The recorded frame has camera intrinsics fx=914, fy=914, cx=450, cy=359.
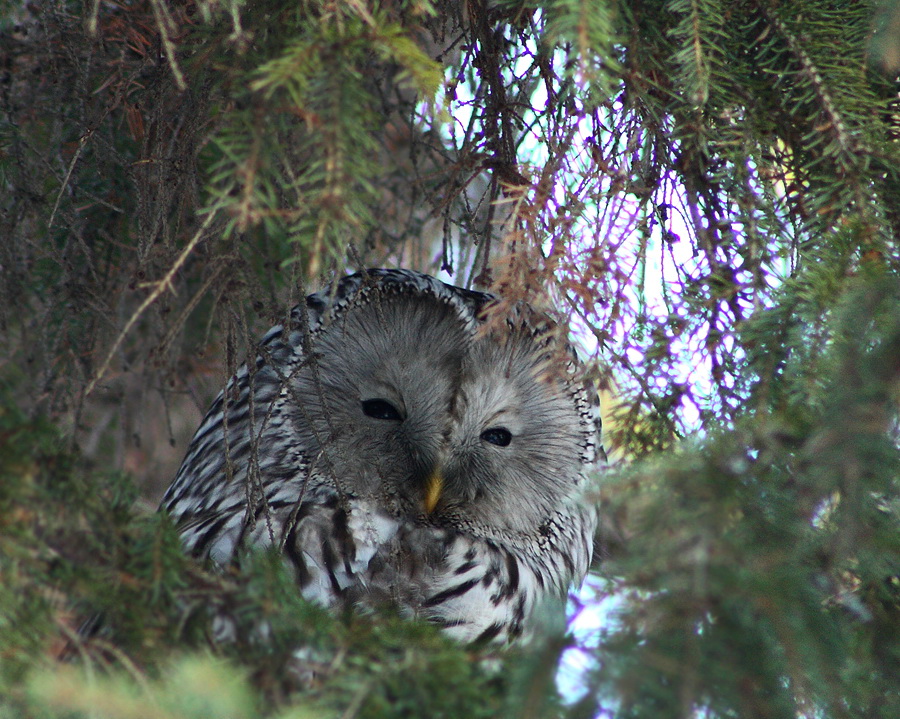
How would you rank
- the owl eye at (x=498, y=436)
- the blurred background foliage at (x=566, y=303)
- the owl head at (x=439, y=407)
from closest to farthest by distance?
1. the blurred background foliage at (x=566, y=303)
2. the owl head at (x=439, y=407)
3. the owl eye at (x=498, y=436)

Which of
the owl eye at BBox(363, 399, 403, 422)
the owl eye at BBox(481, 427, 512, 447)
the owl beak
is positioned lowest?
the owl beak

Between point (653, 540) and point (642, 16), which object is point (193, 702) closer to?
point (653, 540)

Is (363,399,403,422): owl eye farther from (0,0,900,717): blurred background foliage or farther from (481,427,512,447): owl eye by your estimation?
(0,0,900,717): blurred background foliage

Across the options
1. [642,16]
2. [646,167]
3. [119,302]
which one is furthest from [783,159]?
[119,302]

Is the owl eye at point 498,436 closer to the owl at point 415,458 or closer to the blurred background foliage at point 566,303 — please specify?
the owl at point 415,458

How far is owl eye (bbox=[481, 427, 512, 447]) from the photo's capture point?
260 centimetres

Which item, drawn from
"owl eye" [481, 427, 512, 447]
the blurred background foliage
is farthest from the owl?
the blurred background foliage

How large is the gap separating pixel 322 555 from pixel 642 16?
1431 millimetres

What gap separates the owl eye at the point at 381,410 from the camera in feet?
8.24

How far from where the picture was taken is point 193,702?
107 centimetres

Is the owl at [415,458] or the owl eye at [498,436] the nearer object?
the owl at [415,458]

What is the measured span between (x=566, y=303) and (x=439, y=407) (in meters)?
0.56

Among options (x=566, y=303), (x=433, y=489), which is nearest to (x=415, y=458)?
(x=433, y=489)

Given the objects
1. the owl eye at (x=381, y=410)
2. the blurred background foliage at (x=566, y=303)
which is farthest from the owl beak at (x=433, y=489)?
the blurred background foliage at (x=566, y=303)
